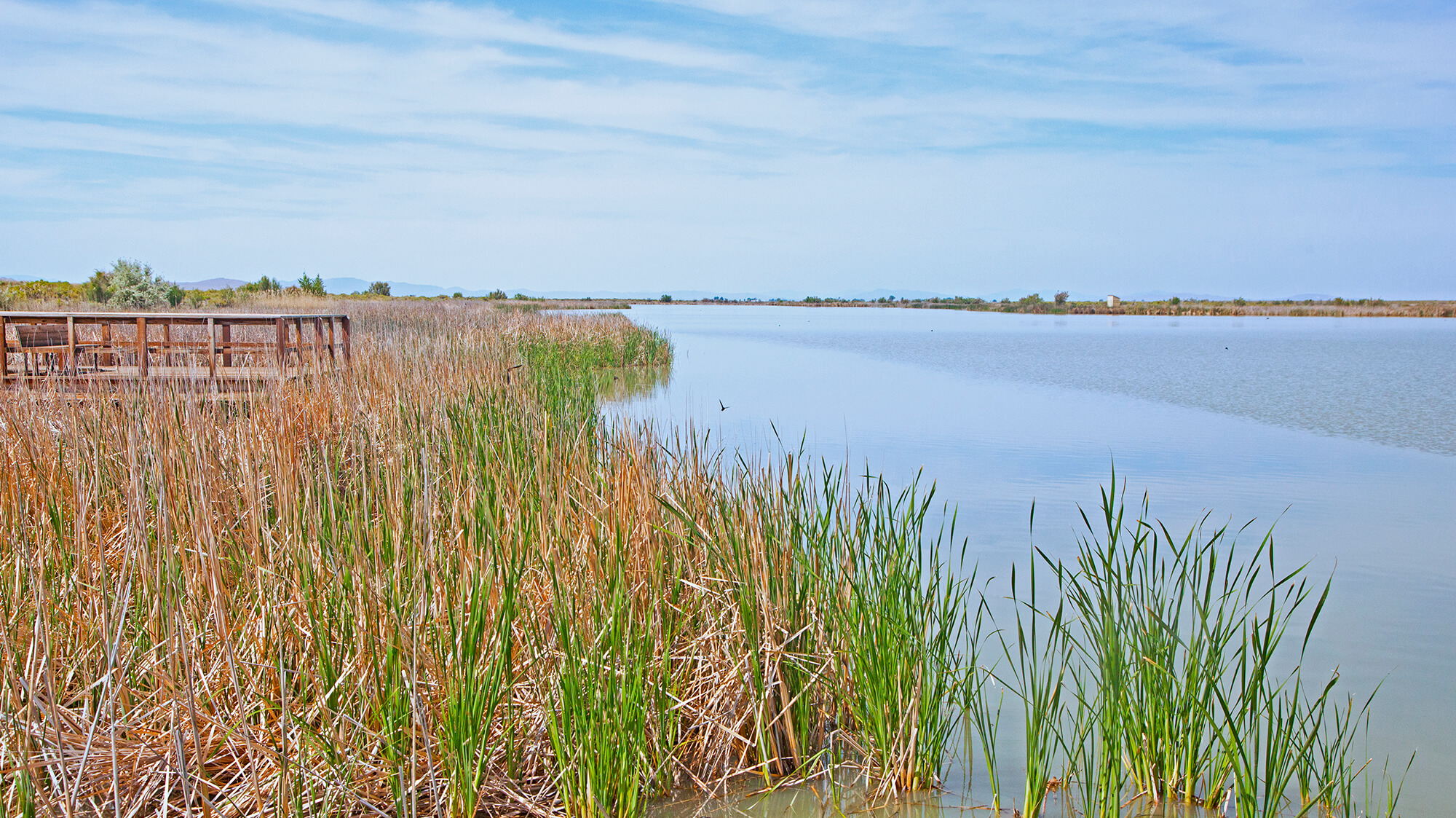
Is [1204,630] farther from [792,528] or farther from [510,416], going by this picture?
[510,416]

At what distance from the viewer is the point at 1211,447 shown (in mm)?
8969

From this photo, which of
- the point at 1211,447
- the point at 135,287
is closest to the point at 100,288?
the point at 135,287

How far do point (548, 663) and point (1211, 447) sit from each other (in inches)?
328

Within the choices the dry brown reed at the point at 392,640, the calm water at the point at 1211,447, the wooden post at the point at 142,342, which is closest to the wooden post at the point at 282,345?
the wooden post at the point at 142,342

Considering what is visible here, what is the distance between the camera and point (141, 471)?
10.1ft

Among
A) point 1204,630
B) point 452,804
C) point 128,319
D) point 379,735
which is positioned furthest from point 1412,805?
point 128,319

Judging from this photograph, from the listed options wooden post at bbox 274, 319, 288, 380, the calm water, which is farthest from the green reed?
wooden post at bbox 274, 319, 288, 380

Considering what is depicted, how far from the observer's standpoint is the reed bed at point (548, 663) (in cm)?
206

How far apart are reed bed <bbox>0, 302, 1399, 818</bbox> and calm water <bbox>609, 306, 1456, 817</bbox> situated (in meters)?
1.02

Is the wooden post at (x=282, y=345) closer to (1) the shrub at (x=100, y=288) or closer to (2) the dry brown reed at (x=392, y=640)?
(2) the dry brown reed at (x=392, y=640)

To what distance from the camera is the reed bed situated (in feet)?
6.76

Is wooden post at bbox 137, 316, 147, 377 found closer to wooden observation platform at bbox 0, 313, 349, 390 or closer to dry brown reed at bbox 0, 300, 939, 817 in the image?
wooden observation platform at bbox 0, 313, 349, 390

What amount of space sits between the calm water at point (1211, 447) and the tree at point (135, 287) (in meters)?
12.5

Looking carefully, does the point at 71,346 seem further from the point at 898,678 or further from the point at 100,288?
the point at 100,288
